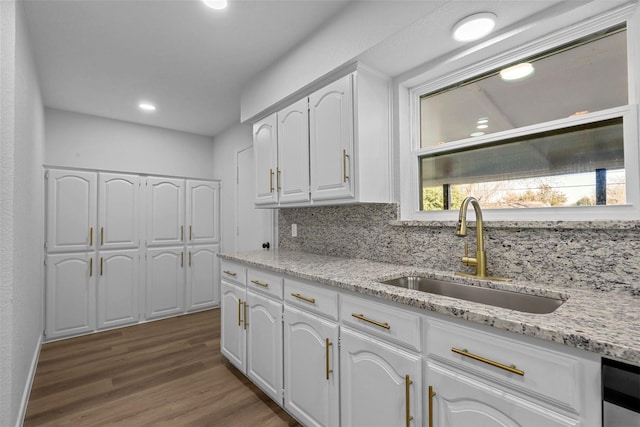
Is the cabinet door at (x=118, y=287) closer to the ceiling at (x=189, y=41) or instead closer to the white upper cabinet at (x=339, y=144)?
the ceiling at (x=189, y=41)

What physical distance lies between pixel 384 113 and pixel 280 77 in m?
0.97

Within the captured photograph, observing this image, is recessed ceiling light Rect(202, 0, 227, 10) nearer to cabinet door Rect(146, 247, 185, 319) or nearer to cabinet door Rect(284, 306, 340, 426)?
cabinet door Rect(284, 306, 340, 426)

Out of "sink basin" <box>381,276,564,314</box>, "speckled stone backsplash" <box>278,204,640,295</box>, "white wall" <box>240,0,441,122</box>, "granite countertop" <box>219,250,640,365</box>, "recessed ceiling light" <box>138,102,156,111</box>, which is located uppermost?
"recessed ceiling light" <box>138,102,156,111</box>

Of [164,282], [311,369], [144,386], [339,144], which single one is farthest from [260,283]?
[164,282]

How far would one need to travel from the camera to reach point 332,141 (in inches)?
82.4

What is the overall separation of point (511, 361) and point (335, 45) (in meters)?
1.94

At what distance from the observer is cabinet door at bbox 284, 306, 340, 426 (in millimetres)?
1553

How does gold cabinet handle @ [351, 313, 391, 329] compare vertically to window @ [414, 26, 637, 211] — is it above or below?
below

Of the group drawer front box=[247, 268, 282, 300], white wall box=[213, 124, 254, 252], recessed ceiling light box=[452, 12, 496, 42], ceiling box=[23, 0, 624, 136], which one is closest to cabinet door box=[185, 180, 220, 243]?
white wall box=[213, 124, 254, 252]

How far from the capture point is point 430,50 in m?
1.79

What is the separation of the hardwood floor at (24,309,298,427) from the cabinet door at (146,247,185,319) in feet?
1.96

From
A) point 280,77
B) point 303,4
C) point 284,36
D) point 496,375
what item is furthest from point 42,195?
point 496,375

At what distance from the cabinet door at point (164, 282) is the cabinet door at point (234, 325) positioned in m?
1.74

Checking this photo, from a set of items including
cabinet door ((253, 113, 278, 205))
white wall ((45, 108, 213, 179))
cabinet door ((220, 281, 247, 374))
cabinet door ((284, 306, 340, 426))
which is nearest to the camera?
cabinet door ((284, 306, 340, 426))
